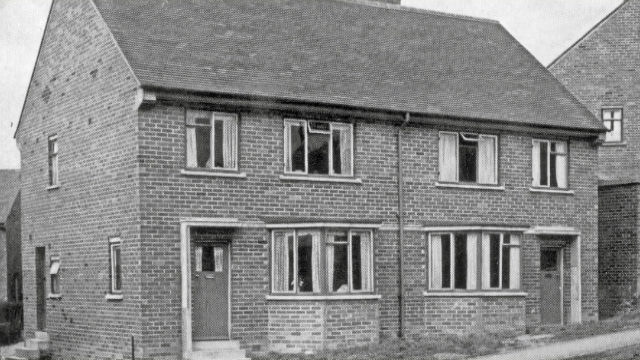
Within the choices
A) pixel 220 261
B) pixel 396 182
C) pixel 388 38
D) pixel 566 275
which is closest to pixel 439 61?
pixel 388 38

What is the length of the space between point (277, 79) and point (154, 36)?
2977mm

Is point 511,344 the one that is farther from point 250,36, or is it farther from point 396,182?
point 250,36

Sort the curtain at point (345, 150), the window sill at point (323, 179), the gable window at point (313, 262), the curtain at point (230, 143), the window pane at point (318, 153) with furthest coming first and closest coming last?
the curtain at point (345, 150), the window pane at point (318, 153), the window sill at point (323, 179), the gable window at point (313, 262), the curtain at point (230, 143)

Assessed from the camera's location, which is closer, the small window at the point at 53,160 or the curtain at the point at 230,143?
the curtain at the point at 230,143

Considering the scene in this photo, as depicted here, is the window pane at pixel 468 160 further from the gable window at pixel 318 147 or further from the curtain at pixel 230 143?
the curtain at pixel 230 143

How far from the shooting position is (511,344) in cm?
2336

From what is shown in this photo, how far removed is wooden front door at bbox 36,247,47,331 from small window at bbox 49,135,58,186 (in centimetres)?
199

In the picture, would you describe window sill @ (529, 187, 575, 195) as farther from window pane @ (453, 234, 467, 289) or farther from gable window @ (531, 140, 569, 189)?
window pane @ (453, 234, 467, 289)

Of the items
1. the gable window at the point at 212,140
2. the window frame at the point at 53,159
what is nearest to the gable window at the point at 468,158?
the gable window at the point at 212,140

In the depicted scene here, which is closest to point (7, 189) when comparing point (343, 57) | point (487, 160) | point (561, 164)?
point (343, 57)

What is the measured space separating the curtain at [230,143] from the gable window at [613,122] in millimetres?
16518

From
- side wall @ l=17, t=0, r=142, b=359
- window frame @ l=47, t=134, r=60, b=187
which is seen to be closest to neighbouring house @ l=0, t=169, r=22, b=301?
side wall @ l=17, t=0, r=142, b=359

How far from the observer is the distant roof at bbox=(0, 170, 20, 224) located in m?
46.5

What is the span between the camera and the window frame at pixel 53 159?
2719 cm
